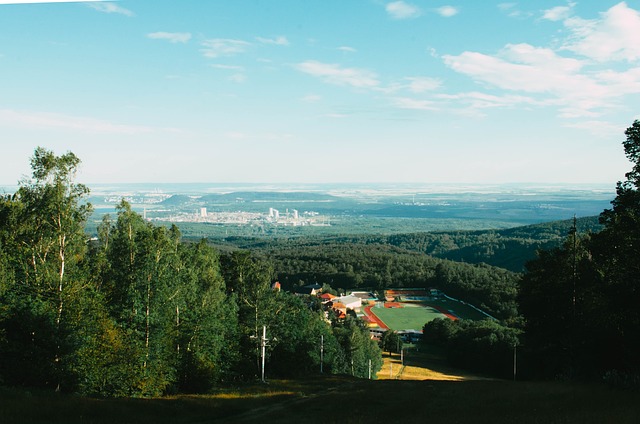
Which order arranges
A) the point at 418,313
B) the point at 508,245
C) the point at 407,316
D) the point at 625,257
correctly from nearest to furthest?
the point at 625,257 → the point at 407,316 → the point at 418,313 → the point at 508,245

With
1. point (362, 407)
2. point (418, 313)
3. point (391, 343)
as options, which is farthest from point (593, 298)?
point (418, 313)

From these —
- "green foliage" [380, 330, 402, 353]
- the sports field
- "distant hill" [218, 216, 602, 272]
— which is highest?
"distant hill" [218, 216, 602, 272]

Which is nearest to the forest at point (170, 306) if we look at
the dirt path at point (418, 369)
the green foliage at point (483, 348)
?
the dirt path at point (418, 369)

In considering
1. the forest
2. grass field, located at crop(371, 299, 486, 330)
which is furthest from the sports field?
the forest

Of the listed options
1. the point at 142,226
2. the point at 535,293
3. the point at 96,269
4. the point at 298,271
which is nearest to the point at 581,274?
the point at 535,293

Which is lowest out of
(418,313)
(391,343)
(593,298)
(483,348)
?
(418,313)

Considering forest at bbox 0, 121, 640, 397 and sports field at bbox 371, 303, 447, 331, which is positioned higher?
forest at bbox 0, 121, 640, 397

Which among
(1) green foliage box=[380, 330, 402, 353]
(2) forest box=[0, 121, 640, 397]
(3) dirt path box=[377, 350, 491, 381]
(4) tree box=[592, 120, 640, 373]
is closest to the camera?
(4) tree box=[592, 120, 640, 373]

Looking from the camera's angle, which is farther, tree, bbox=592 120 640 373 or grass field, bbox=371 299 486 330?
grass field, bbox=371 299 486 330

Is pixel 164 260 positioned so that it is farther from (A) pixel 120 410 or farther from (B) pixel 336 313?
(B) pixel 336 313

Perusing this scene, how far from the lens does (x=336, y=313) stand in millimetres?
86562

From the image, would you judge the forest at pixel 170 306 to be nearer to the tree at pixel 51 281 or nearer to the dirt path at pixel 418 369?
the tree at pixel 51 281

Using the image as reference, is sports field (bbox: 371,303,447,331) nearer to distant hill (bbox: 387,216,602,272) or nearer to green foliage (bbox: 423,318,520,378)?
green foliage (bbox: 423,318,520,378)

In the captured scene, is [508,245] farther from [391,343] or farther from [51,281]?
[51,281]
